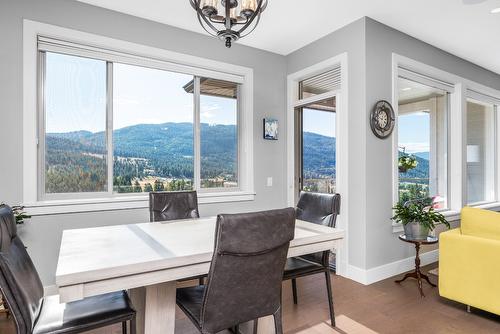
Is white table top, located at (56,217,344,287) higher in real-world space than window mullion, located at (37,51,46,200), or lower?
lower

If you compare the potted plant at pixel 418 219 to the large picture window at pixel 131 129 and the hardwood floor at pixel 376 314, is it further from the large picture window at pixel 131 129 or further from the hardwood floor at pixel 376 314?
the large picture window at pixel 131 129

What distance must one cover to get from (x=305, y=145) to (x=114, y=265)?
3211 mm

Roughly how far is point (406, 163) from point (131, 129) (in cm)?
340

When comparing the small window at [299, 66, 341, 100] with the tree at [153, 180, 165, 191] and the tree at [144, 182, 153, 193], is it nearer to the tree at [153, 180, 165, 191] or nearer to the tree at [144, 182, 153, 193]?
the tree at [153, 180, 165, 191]

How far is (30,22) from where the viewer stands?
2633 millimetres

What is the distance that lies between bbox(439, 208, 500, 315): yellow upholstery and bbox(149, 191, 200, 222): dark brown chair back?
2.17 metres

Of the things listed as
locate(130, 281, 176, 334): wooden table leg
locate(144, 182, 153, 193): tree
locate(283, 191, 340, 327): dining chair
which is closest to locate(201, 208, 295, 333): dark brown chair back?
locate(130, 281, 176, 334): wooden table leg

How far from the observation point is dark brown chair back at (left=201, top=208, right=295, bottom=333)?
1263mm

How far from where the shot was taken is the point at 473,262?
2.28 meters

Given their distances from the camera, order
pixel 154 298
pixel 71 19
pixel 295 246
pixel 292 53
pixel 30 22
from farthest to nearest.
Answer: pixel 292 53
pixel 71 19
pixel 30 22
pixel 295 246
pixel 154 298

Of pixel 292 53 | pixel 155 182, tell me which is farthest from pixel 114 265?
pixel 292 53

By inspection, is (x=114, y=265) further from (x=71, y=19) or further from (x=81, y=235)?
(x=71, y=19)

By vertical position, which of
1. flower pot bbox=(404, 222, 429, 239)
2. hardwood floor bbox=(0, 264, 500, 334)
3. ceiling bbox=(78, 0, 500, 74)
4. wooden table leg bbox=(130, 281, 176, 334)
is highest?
ceiling bbox=(78, 0, 500, 74)

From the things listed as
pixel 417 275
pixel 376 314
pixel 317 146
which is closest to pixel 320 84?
pixel 317 146
